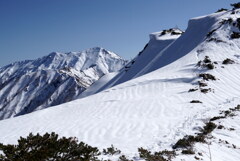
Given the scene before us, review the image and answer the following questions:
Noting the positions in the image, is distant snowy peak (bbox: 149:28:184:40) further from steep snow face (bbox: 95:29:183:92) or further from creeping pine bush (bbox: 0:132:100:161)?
creeping pine bush (bbox: 0:132:100:161)

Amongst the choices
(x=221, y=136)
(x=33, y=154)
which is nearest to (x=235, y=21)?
(x=221, y=136)

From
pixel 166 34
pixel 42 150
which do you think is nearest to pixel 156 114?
pixel 42 150

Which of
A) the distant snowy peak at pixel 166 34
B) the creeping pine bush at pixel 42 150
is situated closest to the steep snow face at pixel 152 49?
the distant snowy peak at pixel 166 34

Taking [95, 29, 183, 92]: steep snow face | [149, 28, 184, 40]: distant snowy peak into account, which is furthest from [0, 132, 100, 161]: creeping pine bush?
[149, 28, 184, 40]: distant snowy peak

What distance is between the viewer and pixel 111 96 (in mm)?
24016

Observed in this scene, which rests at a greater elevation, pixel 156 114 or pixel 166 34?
pixel 166 34

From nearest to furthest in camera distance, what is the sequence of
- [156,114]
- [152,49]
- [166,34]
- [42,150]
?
1. [42,150]
2. [156,114]
3. [152,49]
4. [166,34]

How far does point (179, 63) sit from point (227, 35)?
9989 millimetres

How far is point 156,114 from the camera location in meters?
17.0

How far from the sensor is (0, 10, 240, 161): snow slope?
12.0 metres

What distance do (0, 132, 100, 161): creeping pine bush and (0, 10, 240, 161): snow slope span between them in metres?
2.70

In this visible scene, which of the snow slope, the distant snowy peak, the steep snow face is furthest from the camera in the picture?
the distant snowy peak

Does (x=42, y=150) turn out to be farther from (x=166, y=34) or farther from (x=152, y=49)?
(x=166, y=34)

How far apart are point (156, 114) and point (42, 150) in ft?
36.6
